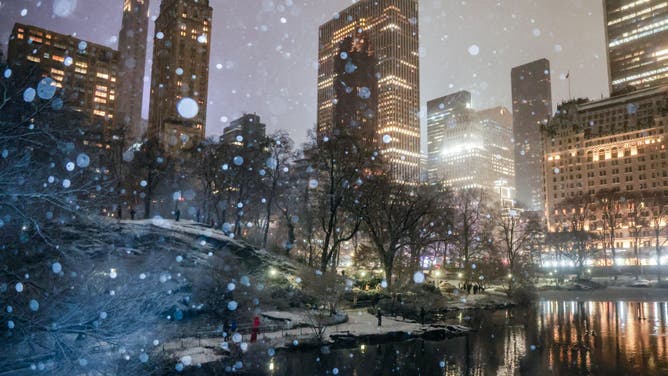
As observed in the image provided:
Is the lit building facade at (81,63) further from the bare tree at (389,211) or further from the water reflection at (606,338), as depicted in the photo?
the water reflection at (606,338)

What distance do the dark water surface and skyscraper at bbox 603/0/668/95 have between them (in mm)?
165533

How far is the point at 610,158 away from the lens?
141 m

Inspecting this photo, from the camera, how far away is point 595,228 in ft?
376

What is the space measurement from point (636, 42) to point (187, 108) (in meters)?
176

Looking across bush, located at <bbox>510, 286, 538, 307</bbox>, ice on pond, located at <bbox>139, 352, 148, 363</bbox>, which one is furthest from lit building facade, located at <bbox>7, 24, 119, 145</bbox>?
ice on pond, located at <bbox>139, 352, 148, 363</bbox>

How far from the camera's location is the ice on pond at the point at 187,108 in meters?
188

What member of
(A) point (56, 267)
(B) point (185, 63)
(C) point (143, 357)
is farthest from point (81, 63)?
(C) point (143, 357)

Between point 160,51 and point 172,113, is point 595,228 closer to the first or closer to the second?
point 172,113

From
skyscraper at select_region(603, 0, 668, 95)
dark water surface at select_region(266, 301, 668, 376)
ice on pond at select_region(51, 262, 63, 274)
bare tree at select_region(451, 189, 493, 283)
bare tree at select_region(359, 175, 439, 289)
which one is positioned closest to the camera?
ice on pond at select_region(51, 262, 63, 274)

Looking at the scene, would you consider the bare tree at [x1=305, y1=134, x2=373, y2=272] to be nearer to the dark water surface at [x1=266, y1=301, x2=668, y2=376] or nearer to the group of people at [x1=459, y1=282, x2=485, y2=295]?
the dark water surface at [x1=266, y1=301, x2=668, y2=376]

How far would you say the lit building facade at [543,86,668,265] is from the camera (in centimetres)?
11944

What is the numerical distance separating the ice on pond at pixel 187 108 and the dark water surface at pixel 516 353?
167349mm

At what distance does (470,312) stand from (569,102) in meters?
136

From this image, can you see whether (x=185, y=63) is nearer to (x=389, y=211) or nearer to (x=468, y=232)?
(x=468, y=232)
